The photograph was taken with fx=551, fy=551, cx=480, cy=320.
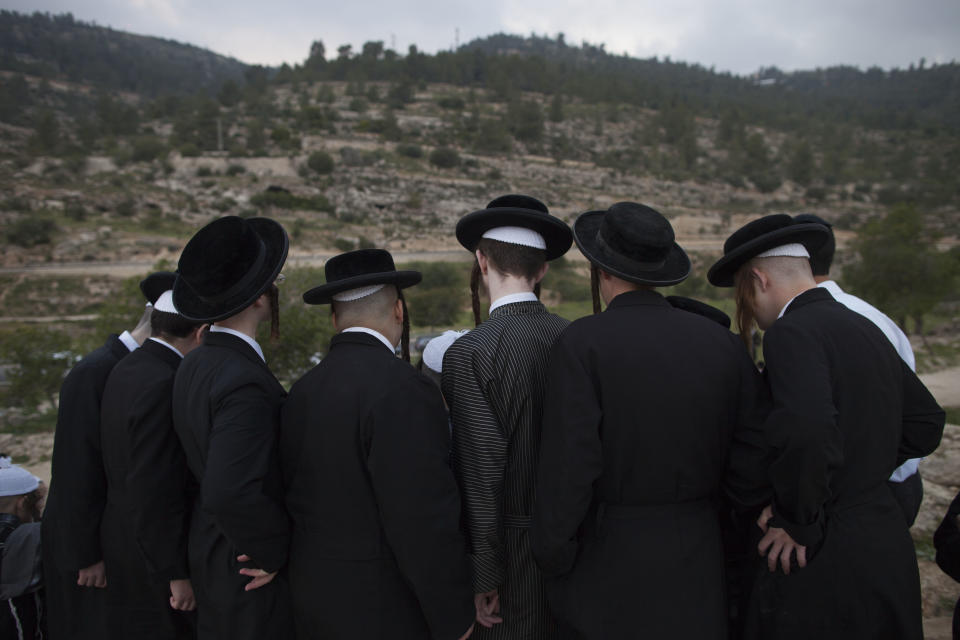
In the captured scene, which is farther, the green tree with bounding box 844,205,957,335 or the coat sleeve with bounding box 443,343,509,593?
the green tree with bounding box 844,205,957,335

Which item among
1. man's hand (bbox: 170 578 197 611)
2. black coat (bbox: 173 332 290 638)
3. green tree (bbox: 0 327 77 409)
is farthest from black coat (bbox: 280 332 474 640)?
green tree (bbox: 0 327 77 409)

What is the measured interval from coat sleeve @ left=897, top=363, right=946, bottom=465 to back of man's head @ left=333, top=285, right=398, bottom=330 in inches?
85.2

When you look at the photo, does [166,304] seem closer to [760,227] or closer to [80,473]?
[80,473]

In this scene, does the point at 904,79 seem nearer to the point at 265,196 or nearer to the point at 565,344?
the point at 265,196

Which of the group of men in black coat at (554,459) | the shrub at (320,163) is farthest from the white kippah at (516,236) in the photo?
the shrub at (320,163)

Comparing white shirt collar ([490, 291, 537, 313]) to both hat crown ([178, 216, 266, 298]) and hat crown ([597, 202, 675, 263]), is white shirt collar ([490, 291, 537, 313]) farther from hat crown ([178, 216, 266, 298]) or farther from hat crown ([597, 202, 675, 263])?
hat crown ([178, 216, 266, 298])

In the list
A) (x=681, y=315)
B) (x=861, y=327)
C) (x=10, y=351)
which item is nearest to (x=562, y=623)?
Answer: (x=681, y=315)

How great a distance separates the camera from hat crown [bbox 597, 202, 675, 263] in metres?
2.09

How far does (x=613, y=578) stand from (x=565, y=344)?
0.87 meters

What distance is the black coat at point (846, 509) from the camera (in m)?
1.99

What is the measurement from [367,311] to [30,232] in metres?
38.2

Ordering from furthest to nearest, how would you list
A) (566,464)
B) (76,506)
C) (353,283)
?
(76,506)
(353,283)
(566,464)

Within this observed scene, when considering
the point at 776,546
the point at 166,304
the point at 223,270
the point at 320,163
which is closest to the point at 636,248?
the point at 776,546

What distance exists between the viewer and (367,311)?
7.59 feet
